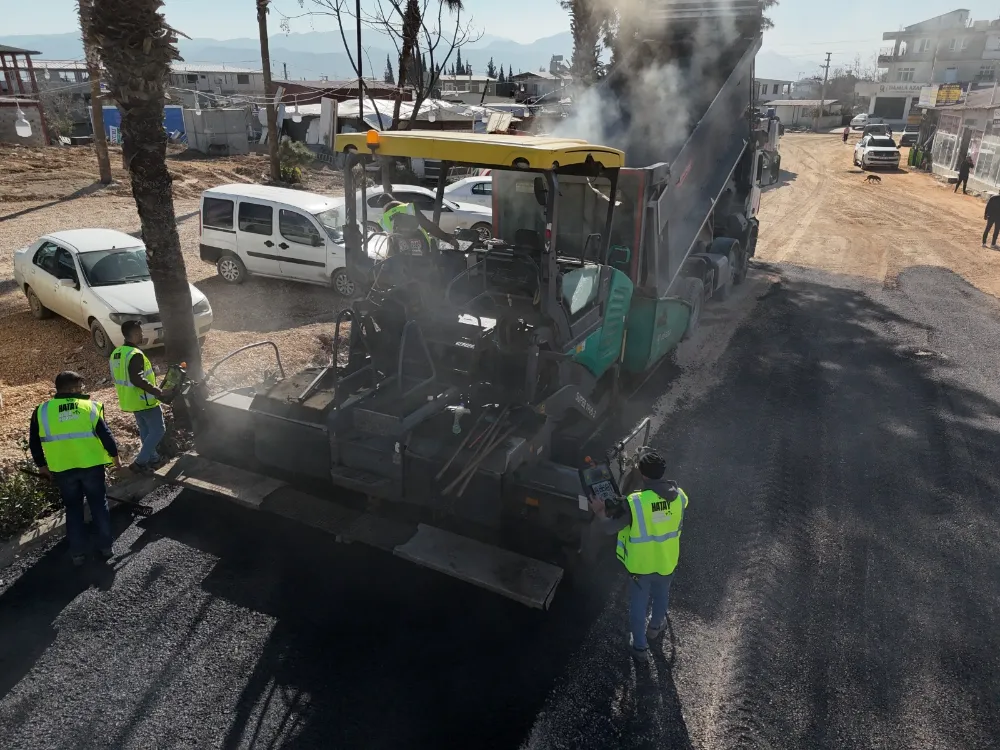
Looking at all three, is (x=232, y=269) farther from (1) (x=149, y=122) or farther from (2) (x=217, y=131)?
(2) (x=217, y=131)

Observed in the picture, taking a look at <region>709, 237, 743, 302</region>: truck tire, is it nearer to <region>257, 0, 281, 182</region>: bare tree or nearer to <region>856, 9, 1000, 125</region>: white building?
<region>257, 0, 281, 182</region>: bare tree

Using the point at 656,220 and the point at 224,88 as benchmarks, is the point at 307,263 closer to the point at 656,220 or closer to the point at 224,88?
the point at 656,220

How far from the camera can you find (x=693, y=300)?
1026cm

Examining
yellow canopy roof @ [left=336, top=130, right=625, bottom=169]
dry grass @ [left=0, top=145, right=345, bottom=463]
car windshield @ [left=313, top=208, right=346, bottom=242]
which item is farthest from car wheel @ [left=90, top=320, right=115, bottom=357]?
yellow canopy roof @ [left=336, top=130, right=625, bottom=169]

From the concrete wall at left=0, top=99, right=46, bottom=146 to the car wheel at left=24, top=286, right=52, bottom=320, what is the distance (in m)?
19.9

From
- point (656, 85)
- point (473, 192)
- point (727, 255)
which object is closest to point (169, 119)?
point (473, 192)

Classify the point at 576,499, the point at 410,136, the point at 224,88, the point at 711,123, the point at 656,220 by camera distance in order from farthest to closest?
the point at 224,88
the point at 711,123
the point at 656,220
the point at 410,136
the point at 576,499

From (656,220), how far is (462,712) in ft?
21.3

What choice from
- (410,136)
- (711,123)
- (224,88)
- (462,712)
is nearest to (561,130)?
(711,123)

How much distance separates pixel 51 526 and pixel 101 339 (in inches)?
152

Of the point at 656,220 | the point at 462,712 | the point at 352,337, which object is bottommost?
the point at 462,712

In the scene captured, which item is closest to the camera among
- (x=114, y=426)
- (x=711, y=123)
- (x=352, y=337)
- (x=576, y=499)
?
(x=576, y=499)

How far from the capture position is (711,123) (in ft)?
34.8

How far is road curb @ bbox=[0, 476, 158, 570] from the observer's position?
5.51 meters
